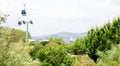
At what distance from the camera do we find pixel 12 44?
73.9 feet

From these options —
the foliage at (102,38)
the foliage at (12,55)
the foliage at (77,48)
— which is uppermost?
the foliage at (12,55)

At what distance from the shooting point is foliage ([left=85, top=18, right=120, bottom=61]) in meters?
51.5

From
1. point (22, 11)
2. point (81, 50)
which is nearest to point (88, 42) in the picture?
point (81, 50)

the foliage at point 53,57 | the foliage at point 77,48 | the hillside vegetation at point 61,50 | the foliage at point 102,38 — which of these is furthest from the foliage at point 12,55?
the foliage at point 77,48

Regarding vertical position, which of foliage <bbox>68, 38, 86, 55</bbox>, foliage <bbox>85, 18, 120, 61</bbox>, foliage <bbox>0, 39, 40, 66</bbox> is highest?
foliage <bbox>0, 39, 40, 66</bbox>

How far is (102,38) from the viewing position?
51.8 metres

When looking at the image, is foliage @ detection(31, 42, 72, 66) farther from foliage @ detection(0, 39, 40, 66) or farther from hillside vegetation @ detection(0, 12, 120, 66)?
foliage @ detection(0, 39, 40, 66)

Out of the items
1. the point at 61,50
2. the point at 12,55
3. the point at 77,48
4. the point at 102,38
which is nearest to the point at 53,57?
the point at 61,50

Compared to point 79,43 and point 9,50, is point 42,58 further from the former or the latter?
point 79,43

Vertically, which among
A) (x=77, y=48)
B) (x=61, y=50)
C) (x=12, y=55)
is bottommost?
(x=77, y=48)

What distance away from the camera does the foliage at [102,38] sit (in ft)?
169

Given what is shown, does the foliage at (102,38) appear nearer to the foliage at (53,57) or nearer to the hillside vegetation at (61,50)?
the hillside vegetation at (61,50)

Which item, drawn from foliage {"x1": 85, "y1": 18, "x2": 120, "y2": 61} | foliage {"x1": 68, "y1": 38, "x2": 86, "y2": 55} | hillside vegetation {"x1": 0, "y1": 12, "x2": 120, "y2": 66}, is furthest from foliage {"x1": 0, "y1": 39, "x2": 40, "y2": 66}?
foliage {"x1": 68, "y1": 38, "x2": 86, "y2": 55}

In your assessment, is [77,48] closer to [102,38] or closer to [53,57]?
[102,38]
